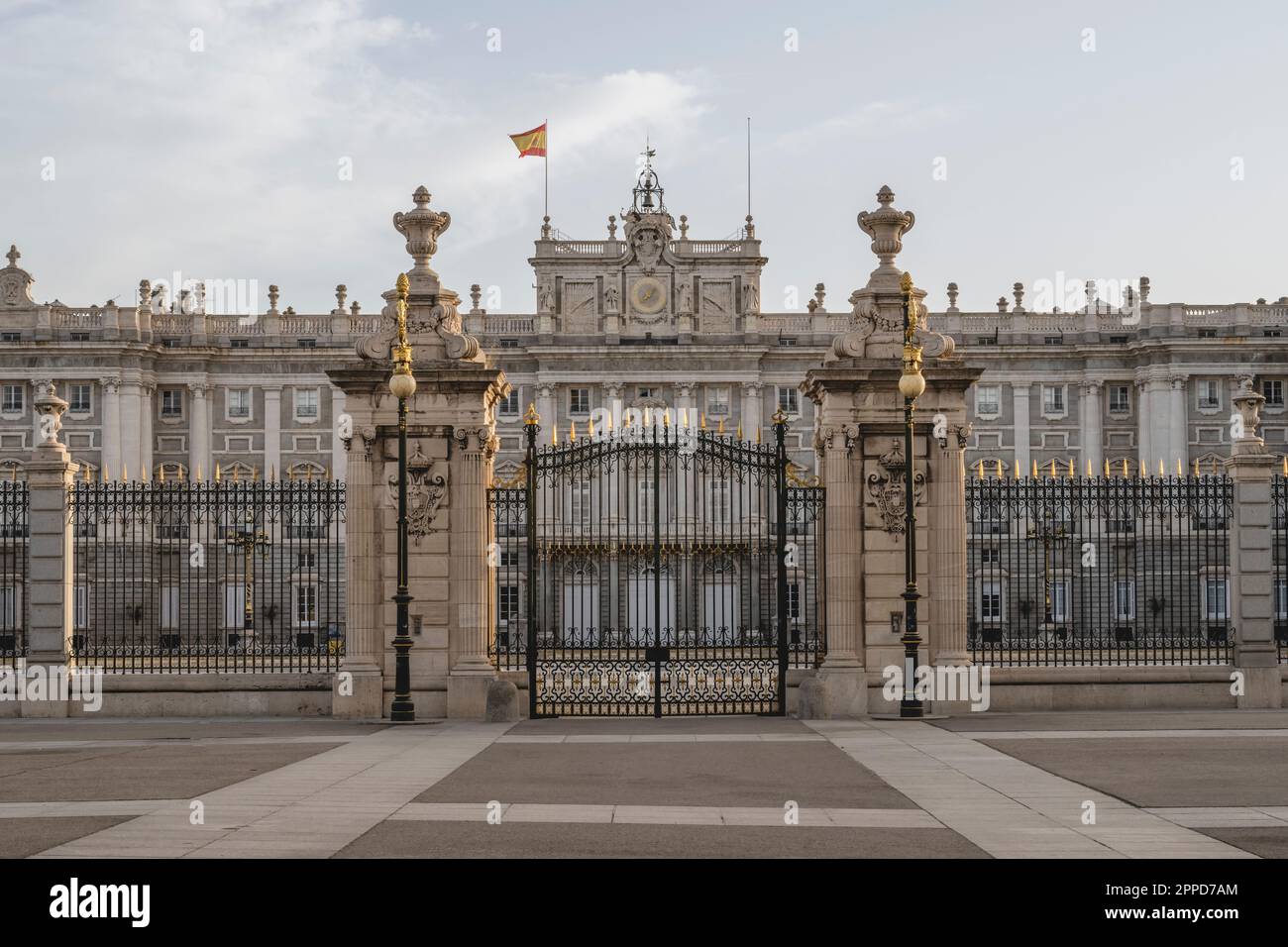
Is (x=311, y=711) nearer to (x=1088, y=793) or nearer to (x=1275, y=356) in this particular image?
(x=1088, y=793)

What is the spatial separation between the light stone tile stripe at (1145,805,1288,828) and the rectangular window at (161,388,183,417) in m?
84.7

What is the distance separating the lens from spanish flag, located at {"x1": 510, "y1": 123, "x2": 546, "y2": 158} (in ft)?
218

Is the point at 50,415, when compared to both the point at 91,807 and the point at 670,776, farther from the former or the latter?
the point at 670,776

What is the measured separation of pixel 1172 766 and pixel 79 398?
82.6 meters

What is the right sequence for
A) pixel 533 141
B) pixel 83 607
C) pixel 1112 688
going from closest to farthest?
pixel 1112 688 < pixel 83 607 < pixel 533 141

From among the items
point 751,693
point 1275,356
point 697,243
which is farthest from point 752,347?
point 751,693

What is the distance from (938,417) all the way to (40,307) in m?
77.3

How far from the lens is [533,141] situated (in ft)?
219

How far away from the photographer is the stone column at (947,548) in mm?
24703

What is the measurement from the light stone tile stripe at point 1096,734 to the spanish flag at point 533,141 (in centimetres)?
4895

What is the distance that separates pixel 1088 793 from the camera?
15.3m

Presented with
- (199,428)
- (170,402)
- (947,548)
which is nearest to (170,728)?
(947,548)

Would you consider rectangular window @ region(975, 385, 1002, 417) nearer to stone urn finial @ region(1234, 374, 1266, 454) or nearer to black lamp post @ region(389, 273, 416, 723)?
stone urn finial @ region(1234, 374, 1266, 454)

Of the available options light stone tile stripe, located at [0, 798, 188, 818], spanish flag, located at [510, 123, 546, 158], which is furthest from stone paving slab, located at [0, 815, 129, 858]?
spanish flag, located at [510, 123, 546, 158]
